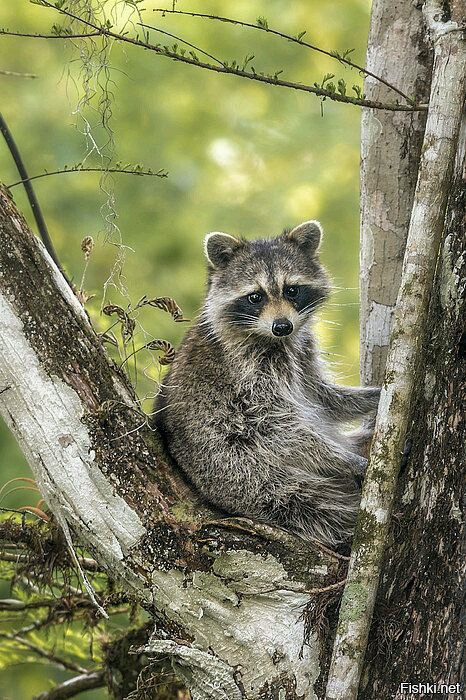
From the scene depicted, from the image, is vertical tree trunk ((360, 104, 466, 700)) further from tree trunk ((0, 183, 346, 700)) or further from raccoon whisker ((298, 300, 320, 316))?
raccoon whisker ((298, 300, 320, 316))

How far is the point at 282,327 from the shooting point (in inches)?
186

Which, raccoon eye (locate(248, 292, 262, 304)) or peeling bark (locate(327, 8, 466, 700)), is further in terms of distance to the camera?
raccoon eye (locate(248, 292, 262, 304))

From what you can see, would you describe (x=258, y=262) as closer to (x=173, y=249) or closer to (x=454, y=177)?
(x=454, y=177)

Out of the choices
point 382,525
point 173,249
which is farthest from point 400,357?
point 173,249

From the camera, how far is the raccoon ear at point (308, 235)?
524 cm

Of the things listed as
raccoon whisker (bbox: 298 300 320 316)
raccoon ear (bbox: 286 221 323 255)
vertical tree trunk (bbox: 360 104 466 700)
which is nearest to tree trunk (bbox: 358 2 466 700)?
vertical tree trunk (bbox: 360 104 466 700)

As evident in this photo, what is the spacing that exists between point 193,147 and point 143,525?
7189 millimetres

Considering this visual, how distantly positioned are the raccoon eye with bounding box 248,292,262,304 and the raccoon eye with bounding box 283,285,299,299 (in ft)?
0.45

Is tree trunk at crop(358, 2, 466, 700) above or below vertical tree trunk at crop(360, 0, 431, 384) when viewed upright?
below

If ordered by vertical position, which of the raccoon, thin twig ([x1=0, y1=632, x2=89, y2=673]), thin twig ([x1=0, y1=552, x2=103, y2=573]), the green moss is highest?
the raccoon

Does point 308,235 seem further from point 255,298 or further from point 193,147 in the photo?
point 193,147

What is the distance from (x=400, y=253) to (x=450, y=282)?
3.23 ft

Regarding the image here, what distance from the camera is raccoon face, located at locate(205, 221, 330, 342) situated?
486 cm

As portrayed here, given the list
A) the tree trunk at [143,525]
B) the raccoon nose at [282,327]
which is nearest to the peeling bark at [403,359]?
the tree trunk at [143,525]
